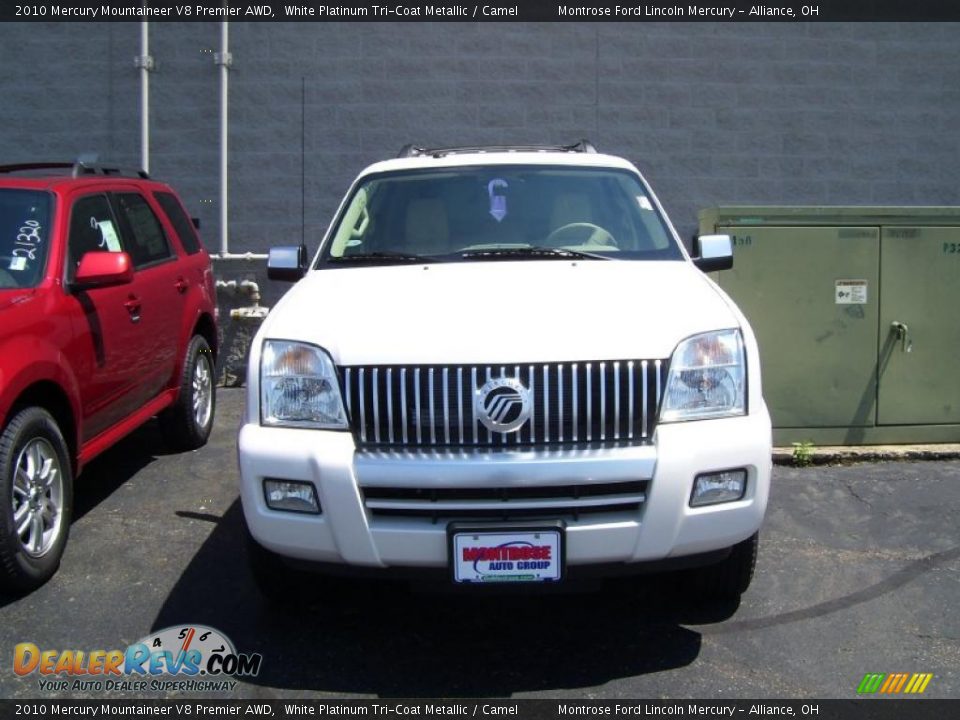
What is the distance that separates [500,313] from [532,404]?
1.30 ft

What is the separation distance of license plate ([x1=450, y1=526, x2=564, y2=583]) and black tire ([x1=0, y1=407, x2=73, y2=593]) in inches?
75.1

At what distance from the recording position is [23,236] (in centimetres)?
461

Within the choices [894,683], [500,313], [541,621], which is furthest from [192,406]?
[894,683]

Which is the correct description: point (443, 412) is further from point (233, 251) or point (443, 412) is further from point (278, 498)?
point (233, 251)

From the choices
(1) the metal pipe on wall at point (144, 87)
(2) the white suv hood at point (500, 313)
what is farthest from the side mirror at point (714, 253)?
(1) the metal pipe on wall at point (144, 87)

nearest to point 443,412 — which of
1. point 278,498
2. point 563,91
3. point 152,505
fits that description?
point 278,498

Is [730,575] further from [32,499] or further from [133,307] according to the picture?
[133,307]

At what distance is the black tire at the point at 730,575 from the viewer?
147 inches

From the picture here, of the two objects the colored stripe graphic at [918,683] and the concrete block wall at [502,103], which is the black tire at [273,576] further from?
the concrete block wall at [502,103]

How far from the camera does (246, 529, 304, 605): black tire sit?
144 inches

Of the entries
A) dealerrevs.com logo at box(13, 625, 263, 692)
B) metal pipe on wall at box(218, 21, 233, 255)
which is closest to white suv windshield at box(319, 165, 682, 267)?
dealerrevs.com logo at box(13, 625, 263, 692)

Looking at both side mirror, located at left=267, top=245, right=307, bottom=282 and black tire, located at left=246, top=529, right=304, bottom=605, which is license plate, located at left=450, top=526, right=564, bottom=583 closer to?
black tire, located at left=246, top=529, right=304, bottom=605
